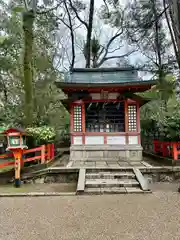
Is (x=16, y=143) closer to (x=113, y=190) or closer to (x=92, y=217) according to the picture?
(x=113, y=190)

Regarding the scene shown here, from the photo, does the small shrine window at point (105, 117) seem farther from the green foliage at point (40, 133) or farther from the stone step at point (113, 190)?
the stone step at point (113, 190)

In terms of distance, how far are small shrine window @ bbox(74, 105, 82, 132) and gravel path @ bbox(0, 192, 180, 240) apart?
4.09 m

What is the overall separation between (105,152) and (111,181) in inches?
111

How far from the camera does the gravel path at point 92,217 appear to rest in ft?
8.77

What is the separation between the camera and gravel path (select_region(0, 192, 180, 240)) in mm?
2674

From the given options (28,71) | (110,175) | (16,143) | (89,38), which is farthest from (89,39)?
(110,175)

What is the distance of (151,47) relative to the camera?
14703 mm

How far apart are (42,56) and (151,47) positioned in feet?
26.9

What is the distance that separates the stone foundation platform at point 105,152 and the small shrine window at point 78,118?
2.48 ft

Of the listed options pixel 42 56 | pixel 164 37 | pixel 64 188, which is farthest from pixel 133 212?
pixel 164 37

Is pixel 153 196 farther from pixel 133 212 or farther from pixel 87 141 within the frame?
pixel 87 141

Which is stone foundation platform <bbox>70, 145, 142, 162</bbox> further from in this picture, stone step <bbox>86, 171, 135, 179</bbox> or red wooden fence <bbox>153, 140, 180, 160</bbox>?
stone step <bbox>86, 171, 135, 179</bbox>

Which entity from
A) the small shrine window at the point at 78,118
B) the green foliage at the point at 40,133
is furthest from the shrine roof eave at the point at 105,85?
the green foliage at the point at 40,133

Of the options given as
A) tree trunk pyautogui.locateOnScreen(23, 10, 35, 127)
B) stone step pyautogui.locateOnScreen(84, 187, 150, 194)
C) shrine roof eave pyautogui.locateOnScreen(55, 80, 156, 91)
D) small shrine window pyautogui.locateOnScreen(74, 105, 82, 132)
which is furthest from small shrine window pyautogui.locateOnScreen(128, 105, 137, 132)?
tree trunk pyautogui.locateOnScreen(23, 10, 35, 127)
